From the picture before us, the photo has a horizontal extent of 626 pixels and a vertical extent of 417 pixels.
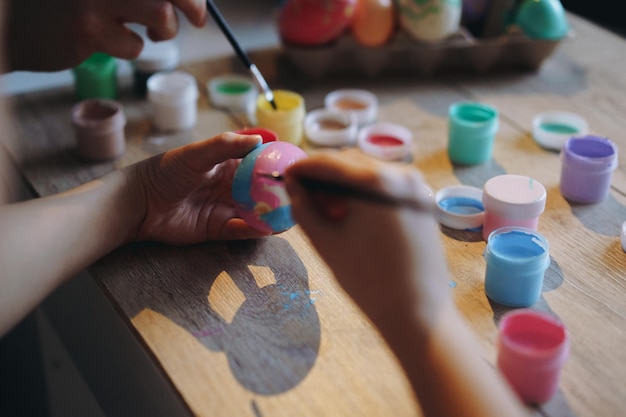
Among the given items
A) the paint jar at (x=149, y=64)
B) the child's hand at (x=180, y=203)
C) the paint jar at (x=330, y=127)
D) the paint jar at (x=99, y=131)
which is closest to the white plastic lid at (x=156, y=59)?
the paint jar at (x=149, y=64)

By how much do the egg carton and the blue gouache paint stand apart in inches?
16.3

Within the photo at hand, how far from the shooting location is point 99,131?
1.14m

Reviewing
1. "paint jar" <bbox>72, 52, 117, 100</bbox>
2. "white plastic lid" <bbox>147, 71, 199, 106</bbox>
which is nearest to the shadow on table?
"white plastic lid" <bbox>147, 71, 199, 106</bbox>

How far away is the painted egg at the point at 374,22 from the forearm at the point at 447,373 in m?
0.78

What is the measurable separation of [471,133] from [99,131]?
555mm

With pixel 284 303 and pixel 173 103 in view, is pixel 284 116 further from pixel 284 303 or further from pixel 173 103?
pixel 284 303

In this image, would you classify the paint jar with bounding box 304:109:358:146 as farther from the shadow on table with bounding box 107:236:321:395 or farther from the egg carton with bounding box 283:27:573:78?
the shadow on table with bounding box 107:236:321:395

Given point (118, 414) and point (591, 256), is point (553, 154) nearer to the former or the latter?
point (591, 256)

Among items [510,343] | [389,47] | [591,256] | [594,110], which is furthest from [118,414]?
[594,110]

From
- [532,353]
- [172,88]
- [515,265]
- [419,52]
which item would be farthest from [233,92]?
[532,353]

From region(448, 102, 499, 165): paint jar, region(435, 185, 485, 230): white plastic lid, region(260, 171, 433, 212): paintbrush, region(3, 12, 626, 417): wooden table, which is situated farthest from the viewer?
region(448, 102, 499, 165): paint jar

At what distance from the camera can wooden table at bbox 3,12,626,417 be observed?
2.54 feet

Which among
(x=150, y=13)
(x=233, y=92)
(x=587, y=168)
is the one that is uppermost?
(x=150, y=13)

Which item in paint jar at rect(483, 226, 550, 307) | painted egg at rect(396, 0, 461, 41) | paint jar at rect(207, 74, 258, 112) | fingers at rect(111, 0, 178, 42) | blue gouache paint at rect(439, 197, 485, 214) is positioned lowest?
paint jar at rect(207, 74, 258, 112)
